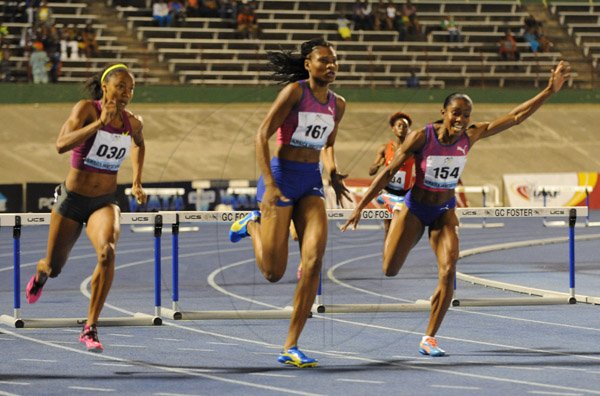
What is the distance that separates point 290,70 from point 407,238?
1.39 m

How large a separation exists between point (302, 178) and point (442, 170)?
1.08 meters

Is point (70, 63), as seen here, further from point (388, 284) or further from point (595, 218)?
point (388, 284)

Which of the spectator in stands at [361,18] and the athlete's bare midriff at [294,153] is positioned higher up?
the spectator in stands at [361,18]

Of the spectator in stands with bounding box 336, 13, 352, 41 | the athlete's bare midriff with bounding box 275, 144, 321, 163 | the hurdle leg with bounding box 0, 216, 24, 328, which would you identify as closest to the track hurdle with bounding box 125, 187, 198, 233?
the spectator in stands with bounding box 336, 13, 352, 41

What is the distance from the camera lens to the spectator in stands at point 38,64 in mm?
30062

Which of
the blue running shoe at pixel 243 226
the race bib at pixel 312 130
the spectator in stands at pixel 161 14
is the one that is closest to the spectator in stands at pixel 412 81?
the spectator in stands at pixel 161 14

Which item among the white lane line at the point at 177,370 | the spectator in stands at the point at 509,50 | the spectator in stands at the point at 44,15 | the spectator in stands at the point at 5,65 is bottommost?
the white lane line at the point at 177,370

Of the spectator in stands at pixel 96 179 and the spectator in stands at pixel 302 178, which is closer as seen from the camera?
the spectator in stands at pixel 302 178

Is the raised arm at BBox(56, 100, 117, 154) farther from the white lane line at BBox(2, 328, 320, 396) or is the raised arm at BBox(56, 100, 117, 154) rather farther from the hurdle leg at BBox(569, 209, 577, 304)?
the hurdle leg at BBox(569, 209, 577, 304)

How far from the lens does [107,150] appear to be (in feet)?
26.7

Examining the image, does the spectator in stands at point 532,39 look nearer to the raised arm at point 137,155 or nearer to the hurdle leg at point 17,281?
the hurdle leg at point 17,281

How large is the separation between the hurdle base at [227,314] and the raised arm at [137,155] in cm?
202

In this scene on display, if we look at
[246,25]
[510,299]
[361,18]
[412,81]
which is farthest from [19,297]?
[361,18]

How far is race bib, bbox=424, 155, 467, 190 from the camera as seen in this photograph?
27.6ft
